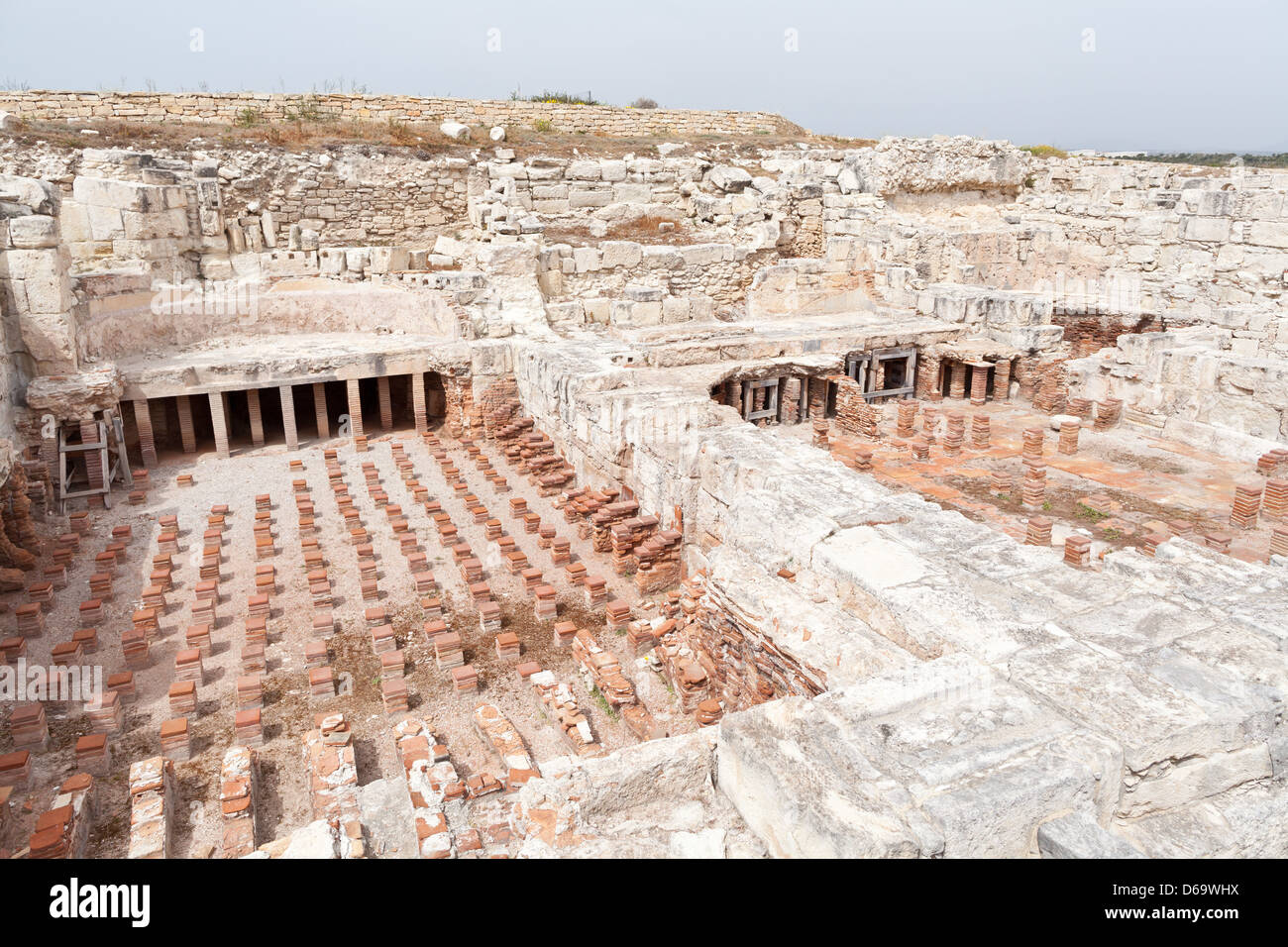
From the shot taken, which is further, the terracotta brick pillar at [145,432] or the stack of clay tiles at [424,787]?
the terracotta brick pillar at [145,432]

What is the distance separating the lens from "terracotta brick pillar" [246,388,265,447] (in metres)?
12.3

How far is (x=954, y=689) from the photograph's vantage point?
3.91 m

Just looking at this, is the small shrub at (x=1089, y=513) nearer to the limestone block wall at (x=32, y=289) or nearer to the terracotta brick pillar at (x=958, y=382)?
the terracotta brick pillar at (x=958, y=382)

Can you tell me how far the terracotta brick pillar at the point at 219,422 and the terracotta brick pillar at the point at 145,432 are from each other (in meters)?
0.79

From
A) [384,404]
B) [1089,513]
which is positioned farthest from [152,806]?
[1089,513]

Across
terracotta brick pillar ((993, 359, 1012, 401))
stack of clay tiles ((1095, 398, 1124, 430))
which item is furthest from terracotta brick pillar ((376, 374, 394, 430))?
stack of clay tiles ((1095, 398, 1124, 430))

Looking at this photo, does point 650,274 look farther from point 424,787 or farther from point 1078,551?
point 424,787

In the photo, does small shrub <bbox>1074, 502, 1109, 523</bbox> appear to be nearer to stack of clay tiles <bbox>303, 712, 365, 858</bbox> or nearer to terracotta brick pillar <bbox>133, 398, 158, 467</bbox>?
stack of clay tiles <bbox>303, 712, 365, 858</bbox>

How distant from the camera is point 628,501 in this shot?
9.02 metres

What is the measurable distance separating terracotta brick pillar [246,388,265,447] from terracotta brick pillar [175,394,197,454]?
783 millimetres

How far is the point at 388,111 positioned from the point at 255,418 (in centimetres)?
1447

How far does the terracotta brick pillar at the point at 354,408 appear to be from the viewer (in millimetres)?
12641

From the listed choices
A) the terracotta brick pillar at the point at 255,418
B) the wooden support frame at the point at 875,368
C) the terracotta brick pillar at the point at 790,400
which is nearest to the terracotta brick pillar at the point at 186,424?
the terracotta brick pillar at the point at 255,418

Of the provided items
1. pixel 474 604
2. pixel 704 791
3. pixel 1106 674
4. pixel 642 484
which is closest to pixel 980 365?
pixel 642 484
